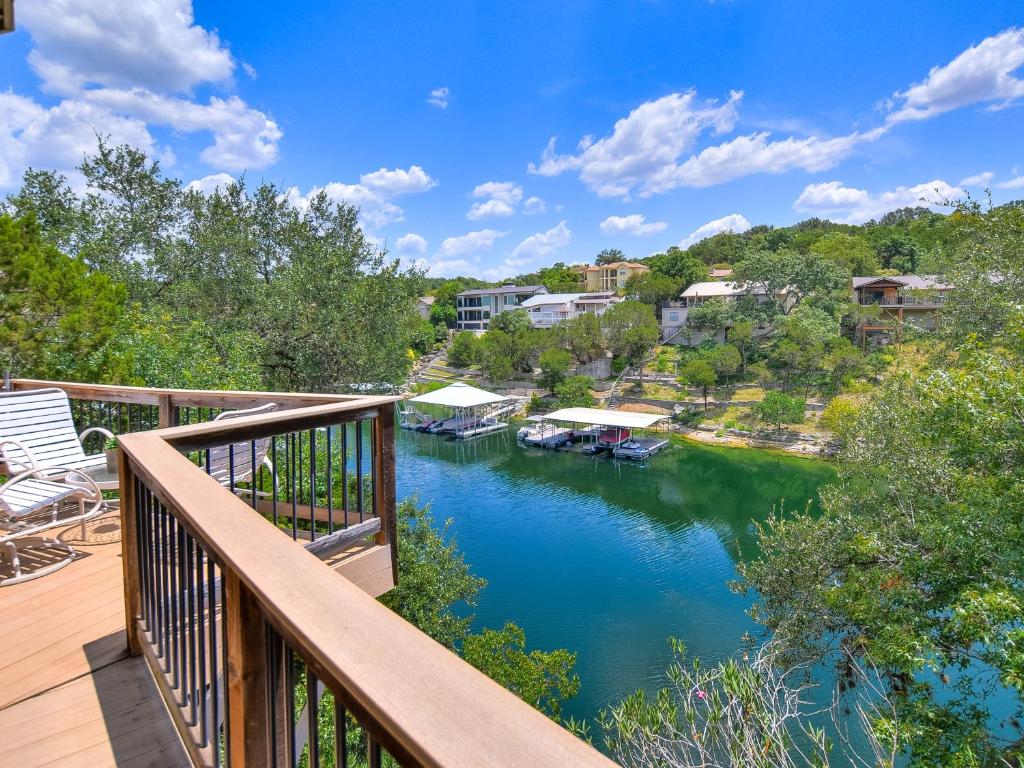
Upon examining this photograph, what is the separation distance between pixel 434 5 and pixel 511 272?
62456 millimetres

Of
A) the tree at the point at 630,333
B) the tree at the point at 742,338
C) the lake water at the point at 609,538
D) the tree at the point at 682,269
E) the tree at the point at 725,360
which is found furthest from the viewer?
the tree at the point at 682,269

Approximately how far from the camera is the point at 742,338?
101 ft

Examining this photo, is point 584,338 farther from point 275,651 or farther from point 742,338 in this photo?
point 275,651

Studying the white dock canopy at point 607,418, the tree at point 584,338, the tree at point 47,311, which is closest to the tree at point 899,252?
the tree at point 584,338

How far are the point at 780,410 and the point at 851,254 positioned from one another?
71.7 feet

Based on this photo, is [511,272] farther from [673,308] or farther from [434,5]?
[434,5]

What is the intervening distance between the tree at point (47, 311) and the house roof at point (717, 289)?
3705 centimetres

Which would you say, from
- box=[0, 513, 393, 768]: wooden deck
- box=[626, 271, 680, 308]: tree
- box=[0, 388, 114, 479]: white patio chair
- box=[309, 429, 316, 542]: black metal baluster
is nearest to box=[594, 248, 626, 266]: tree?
box=[626, 271, 680, 308]: tree

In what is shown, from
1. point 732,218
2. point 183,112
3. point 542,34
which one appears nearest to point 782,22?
point 542,34

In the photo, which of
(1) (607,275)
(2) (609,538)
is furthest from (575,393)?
(1) (607,275)

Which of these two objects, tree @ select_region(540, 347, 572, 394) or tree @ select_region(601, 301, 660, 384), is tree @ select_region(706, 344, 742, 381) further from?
tree @ select_region(540, 347, 572, 394)

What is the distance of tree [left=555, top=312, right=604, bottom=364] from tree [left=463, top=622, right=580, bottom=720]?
26.3 m

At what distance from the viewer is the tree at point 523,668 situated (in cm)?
851

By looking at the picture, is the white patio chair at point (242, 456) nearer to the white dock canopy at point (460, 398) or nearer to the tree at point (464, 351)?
the white dock canopy at point (460, 398)
